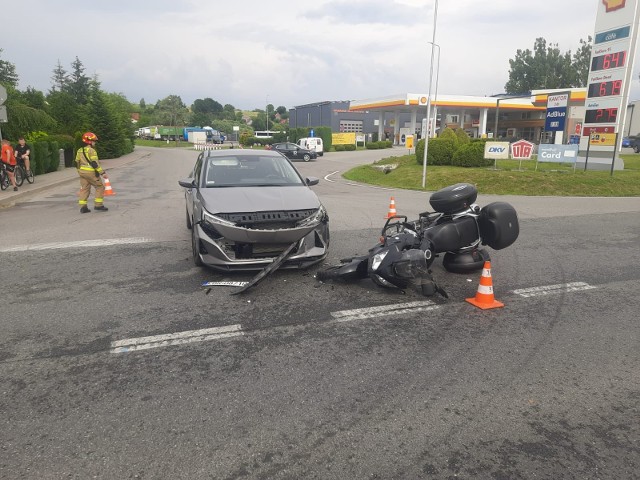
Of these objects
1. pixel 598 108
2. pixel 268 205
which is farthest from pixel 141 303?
pixel 598 108

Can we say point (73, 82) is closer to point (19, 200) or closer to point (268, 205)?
point (19, 200)

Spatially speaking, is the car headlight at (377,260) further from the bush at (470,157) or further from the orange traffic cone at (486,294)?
the bush at (470,157)

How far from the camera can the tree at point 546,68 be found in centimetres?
9069

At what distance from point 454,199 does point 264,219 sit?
2.37 m

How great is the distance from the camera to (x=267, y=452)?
2.65 m

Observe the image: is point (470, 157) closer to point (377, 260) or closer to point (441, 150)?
point (441, 150)

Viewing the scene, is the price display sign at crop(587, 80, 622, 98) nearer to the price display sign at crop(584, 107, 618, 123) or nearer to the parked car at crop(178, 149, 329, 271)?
the price display sign at crop(584, 107, 618, 123)

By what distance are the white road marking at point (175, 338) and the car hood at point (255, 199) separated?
175 centimetres

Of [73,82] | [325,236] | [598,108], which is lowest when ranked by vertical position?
[325,236]

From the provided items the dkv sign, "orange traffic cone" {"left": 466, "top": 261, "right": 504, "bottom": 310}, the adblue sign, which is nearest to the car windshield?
"orange traffic cone" {"left": 466, "top": 261, "right": 504, "bottom": 310}

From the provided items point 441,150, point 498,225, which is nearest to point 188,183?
point 498,225

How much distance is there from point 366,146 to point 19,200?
146ft

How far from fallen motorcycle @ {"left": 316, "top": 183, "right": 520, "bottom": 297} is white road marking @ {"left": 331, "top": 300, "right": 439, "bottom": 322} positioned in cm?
16

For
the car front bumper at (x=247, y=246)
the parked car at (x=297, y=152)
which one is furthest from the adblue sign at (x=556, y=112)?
the car front bumper at (x=247, y=246)
